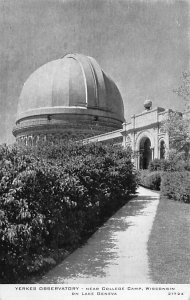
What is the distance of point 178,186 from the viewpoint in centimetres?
1477

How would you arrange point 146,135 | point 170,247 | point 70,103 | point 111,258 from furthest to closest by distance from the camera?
point 70,103
point 146,135
point 170,247
point 111,258

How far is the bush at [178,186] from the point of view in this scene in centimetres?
1410

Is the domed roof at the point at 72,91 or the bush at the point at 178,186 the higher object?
the domed roof at the point at 72,91

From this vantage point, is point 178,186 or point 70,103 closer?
point 178,186

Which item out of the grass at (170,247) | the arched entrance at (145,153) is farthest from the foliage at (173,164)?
the arched entrance at (145,153)

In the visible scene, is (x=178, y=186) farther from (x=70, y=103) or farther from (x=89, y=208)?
(x=70, y=103)

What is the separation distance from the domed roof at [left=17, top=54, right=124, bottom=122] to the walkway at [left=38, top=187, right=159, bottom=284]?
144ft

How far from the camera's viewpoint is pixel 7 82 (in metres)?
9.26

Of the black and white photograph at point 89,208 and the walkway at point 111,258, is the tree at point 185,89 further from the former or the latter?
the walkway at point 111,258

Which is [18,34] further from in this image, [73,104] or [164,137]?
[73,104]

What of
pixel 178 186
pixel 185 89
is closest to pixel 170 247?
pixel 178 186

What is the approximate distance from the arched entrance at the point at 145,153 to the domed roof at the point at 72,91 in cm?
1719

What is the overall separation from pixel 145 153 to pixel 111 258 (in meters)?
31.6

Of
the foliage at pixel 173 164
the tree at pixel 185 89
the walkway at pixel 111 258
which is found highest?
the tree at pixel 185 89
